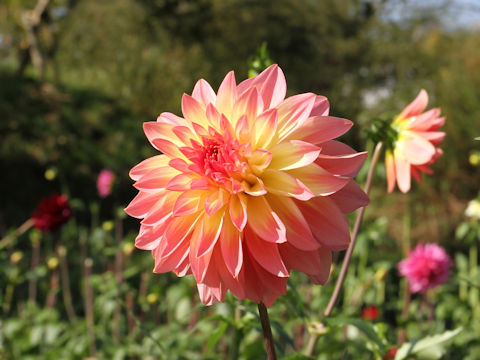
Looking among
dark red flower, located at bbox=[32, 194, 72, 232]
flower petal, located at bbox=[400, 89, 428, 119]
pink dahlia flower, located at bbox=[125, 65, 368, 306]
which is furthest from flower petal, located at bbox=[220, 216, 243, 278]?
dark red flower, located at bbox=[32, 194, 72, 232]

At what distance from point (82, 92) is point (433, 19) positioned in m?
5.31

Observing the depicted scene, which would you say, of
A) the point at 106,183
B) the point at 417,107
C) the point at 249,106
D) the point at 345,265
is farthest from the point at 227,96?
the point at 106,183

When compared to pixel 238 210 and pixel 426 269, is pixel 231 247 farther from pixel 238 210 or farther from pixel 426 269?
pixel 426 269

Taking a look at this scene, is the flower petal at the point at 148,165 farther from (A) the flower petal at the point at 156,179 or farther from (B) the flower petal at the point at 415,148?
(B) the flower petal at the point at 415,148

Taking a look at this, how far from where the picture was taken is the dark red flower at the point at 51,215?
5.34ft

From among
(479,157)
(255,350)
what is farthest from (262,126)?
(479,157)

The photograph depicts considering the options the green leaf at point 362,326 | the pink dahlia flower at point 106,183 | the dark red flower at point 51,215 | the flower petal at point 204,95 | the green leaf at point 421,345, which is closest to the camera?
the flower petal at point 204,95

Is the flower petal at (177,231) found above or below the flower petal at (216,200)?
below

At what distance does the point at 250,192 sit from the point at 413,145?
1.58 feet

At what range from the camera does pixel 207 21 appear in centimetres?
581

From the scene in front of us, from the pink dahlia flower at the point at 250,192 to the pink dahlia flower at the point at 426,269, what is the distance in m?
1.24

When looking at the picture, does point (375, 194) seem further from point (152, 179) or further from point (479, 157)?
point (152, 179)

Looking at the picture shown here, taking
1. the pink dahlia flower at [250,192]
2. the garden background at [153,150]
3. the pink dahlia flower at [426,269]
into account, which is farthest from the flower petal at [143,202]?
the pink dahlia flower at [426,269]

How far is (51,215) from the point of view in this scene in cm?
164
